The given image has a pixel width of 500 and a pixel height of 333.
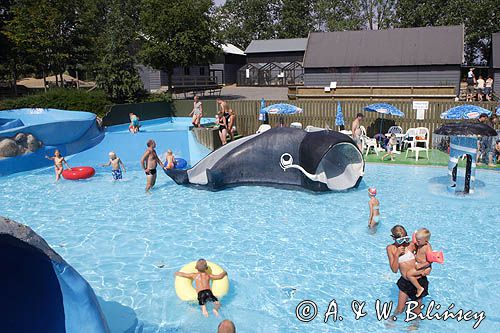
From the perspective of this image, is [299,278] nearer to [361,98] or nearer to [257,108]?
[257,108]

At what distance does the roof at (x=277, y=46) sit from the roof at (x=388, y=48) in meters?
18.3

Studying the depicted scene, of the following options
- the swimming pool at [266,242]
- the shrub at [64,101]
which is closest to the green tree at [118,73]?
the shrub at [64,101]

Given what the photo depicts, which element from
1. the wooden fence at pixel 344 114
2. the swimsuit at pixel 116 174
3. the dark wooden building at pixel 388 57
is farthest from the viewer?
the dark wooden building at pixel 388 57

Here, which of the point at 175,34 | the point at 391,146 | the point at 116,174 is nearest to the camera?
the point at 116,174

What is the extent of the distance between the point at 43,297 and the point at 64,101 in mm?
22913

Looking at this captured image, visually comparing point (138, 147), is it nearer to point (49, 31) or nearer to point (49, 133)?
point (49, 133)

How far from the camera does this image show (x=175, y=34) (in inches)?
1286

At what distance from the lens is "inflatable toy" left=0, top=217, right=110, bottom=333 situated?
4676 mm

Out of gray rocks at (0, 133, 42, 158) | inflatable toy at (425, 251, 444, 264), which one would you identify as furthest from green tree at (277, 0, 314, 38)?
inflatable toy at (425, 251, 444, 264)

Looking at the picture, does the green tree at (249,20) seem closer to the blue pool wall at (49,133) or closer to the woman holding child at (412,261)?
the blue pool wall at (49,133)

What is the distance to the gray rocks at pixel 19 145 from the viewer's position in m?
16.6

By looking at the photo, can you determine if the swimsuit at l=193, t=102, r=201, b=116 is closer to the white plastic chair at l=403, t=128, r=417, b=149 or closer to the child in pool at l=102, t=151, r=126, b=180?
the child in pool at l=102, t=151, r=126, b=180

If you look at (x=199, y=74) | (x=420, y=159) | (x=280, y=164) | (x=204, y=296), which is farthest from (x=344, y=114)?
(x=199, y=74)

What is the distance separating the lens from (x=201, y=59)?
1330 inches
